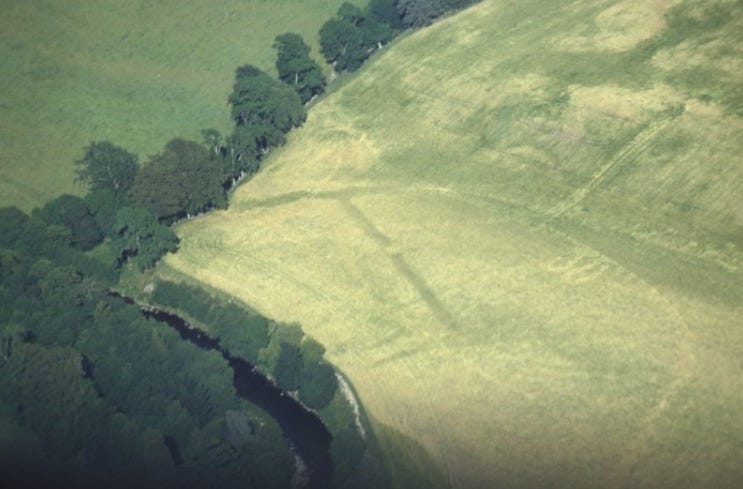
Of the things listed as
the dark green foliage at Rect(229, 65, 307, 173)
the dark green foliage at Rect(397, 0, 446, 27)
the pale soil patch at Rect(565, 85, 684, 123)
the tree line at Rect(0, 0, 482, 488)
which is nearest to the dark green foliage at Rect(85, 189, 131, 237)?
the tree line at Rect(0, 0, 482, 488)

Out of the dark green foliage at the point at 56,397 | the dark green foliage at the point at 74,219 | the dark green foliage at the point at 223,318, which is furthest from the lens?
the dark green foliage at the point at 74,219

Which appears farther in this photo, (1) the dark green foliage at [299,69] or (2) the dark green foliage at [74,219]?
(1) the dark green foliage at [299,69]

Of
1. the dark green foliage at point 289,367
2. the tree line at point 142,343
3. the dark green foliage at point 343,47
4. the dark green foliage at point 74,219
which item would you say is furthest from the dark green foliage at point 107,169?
the dark green foliage at point 289,367

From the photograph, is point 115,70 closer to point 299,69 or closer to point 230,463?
point 299,69

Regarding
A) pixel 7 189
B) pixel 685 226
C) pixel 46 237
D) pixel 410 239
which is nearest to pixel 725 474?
pixel 685 226

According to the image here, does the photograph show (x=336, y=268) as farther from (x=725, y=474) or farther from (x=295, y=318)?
(x=725, y=474)

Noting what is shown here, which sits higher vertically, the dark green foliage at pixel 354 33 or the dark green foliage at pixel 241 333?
the dark green foliage at pixel 354 33

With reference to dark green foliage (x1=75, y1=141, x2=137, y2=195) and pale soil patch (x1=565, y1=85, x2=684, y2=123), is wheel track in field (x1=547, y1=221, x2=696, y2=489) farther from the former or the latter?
dark green foliage (x1=75, y1=141, x2=137, y2=195)

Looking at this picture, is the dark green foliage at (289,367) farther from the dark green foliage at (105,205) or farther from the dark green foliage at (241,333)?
the dark green foliage at (105,205)
